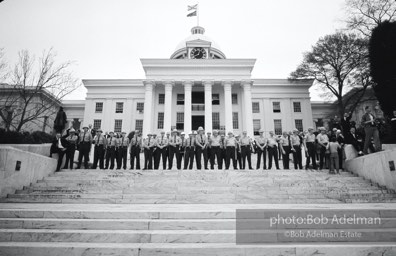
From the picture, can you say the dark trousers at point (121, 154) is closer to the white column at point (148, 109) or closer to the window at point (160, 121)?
the white column at point (148, 109)

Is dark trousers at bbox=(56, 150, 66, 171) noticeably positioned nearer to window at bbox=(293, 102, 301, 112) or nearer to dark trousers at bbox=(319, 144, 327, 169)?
dark trousers at bbox=(319, 144, 327, 169)

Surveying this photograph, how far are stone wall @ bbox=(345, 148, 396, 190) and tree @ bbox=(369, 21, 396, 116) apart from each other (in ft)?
18.0

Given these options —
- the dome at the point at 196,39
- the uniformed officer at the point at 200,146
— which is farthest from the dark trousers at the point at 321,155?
the dome at the point at 196,39

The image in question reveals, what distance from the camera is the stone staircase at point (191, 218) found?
11.2ft

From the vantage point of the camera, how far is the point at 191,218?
4.48 metres

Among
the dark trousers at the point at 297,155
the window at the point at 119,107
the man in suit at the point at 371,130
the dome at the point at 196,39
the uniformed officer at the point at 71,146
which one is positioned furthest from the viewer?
the dome at the point at 196,39

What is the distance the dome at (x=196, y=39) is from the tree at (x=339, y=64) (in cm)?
1746

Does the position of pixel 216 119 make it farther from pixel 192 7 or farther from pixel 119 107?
pixel 192 7

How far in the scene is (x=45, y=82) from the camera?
15.3 meters

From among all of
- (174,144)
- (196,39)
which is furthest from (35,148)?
(196,39)

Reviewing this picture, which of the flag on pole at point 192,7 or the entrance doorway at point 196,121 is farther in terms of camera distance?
the flag on pole at point 192,7

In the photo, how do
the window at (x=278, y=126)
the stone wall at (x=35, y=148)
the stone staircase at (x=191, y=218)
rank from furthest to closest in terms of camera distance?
the window at (x=278, y=126) → the stone wall at (x=35, y=148) → the stone staircase at (x=191, y=218)

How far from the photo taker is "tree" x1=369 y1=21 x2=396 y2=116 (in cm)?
1137

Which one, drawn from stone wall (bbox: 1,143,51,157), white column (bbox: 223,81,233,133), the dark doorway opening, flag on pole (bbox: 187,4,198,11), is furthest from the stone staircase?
flag on pole (bbox: 187,4,198,11)
